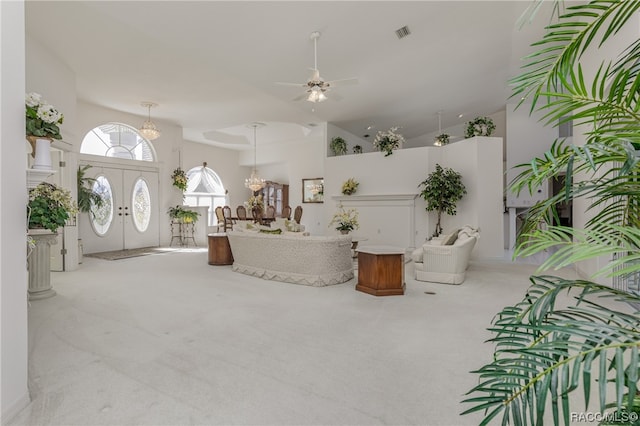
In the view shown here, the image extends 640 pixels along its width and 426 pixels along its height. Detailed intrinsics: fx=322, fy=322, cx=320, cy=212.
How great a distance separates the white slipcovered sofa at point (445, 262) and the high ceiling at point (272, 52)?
2977 millimetres

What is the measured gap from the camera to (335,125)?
376 inches

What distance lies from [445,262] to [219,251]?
4.10m

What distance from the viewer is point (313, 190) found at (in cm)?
1091

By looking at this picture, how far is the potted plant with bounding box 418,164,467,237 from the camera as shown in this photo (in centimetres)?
710

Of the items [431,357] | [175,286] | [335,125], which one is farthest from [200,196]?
[431,357]

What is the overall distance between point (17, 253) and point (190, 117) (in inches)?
284

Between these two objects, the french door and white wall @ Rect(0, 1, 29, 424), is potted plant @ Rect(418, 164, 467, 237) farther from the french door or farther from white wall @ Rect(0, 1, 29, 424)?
the french door

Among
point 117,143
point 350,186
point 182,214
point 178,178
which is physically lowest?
point 182,214

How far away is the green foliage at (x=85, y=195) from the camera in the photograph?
687 centimetres

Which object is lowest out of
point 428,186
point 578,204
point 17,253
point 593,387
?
point 593,387

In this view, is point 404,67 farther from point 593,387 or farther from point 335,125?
point 593,387

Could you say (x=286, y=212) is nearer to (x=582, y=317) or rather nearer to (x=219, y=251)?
(x=219, y=251)

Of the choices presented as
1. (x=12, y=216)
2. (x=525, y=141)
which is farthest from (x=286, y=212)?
(x=12, y=216)

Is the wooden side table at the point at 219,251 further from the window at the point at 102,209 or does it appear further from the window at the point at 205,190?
the window at the point at 205,190
